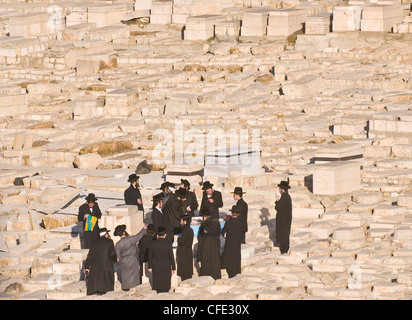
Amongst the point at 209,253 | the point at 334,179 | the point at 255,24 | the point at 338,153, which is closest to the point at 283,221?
the point at 209,253

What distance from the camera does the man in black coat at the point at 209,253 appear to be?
19.0m

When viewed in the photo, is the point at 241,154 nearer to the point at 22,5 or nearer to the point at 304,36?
the point at 304,36

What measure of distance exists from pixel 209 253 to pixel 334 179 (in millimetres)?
4674

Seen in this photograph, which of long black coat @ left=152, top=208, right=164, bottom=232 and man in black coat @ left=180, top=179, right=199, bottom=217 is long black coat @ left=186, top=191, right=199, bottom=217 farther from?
long black coat @ left=152, top=208, right=164, bottom=232

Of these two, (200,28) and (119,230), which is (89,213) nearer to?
(119,230)

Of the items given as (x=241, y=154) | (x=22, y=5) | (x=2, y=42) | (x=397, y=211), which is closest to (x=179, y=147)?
(x=241, y=154)

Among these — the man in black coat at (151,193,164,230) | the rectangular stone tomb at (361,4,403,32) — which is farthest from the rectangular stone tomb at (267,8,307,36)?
the man in black coat at (151,193,164,230)

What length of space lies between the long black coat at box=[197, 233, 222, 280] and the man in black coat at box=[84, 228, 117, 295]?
1314mm

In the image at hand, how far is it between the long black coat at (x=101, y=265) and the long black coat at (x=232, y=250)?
1.72 meters

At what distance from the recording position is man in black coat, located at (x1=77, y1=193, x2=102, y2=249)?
20.2 m

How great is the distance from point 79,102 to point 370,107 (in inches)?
269

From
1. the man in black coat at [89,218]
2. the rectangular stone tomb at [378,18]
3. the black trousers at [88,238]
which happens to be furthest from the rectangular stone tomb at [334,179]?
the rectangular stone tomb at [378,18]

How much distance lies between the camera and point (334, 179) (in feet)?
75.5

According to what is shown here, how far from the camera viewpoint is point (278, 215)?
66.9ft
